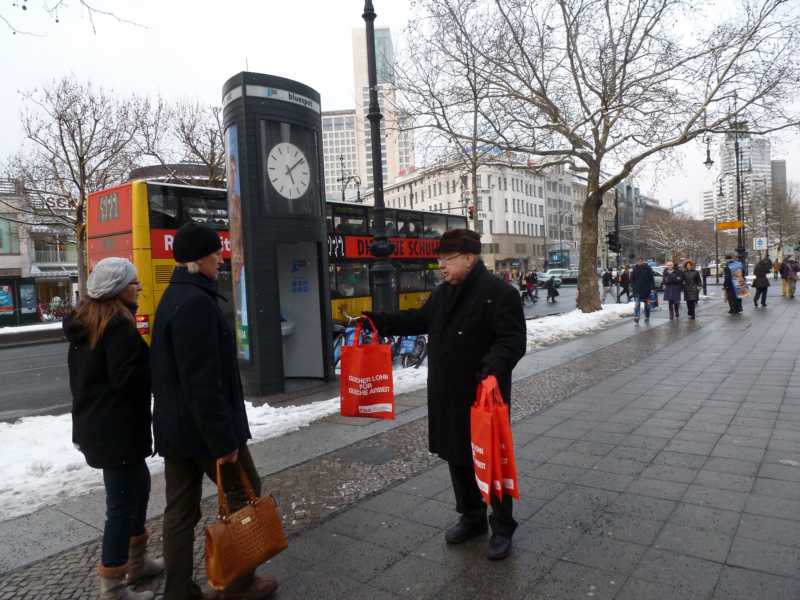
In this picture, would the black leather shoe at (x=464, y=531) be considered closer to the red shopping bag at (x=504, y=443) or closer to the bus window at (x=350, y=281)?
the red shopping bag at (x=504, y=443)

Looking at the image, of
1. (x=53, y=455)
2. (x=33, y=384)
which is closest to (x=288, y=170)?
(x=53, y=455)

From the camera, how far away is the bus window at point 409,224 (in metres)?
15.0

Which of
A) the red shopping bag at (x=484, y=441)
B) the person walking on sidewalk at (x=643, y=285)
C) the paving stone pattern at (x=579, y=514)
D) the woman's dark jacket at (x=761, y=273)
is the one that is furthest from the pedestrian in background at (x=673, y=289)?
the red shopping bag at (x=484, y=441)

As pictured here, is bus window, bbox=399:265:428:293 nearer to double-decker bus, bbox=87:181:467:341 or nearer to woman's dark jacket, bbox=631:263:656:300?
double-decker bus, bbox=87:181:467:341

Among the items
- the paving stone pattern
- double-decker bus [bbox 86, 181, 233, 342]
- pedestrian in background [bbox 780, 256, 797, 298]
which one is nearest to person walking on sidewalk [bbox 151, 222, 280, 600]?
the paving stone pattern

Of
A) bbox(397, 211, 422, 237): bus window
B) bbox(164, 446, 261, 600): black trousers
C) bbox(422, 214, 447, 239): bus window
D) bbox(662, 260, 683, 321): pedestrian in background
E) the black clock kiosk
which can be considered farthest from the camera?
bbox(662, 260, 683, 321): pedestrian in background

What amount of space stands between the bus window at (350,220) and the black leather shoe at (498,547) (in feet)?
34.3

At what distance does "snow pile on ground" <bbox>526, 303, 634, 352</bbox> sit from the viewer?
12961 mm

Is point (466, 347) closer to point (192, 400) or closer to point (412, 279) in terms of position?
point (192, 400)

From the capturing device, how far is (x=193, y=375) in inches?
99.4

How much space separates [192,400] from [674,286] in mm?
16945

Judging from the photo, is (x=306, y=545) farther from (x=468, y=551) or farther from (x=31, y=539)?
(x=31, y=539)

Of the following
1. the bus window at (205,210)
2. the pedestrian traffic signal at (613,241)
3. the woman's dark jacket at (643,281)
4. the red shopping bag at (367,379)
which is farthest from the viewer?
the pedestrian traffic signal at (613,241)

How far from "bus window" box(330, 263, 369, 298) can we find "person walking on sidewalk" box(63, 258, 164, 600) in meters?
10.2
